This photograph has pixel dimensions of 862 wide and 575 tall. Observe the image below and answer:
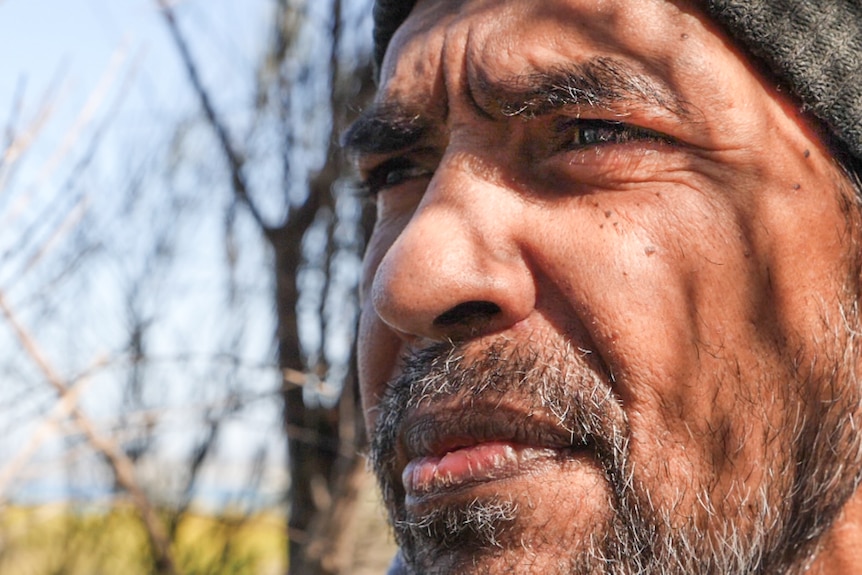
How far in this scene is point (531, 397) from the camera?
1412 mm

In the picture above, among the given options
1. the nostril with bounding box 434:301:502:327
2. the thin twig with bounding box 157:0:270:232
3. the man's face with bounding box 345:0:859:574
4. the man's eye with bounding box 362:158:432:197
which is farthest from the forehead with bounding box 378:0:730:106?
the thin twig with bounding box 157:0:270:232

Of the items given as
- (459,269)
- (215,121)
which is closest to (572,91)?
(459,269)

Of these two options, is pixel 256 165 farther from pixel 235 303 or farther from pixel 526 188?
pixel 526 188

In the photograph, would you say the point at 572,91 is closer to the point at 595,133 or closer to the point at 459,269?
the point at 595,133

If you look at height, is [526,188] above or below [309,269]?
above

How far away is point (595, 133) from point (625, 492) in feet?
1.99

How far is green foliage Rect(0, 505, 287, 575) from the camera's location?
20.1 feet

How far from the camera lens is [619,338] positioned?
56.8 inches

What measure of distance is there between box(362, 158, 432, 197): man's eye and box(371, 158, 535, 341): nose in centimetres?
31

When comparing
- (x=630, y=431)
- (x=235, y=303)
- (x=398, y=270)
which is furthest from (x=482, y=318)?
(x=235, y=303)

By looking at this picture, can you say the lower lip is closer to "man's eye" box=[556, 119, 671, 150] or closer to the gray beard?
the gray beard

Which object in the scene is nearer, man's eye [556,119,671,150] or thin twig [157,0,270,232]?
man's eye [556,119,671,150]

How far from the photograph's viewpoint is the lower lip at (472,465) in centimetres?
144

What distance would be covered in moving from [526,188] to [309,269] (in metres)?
2.62
